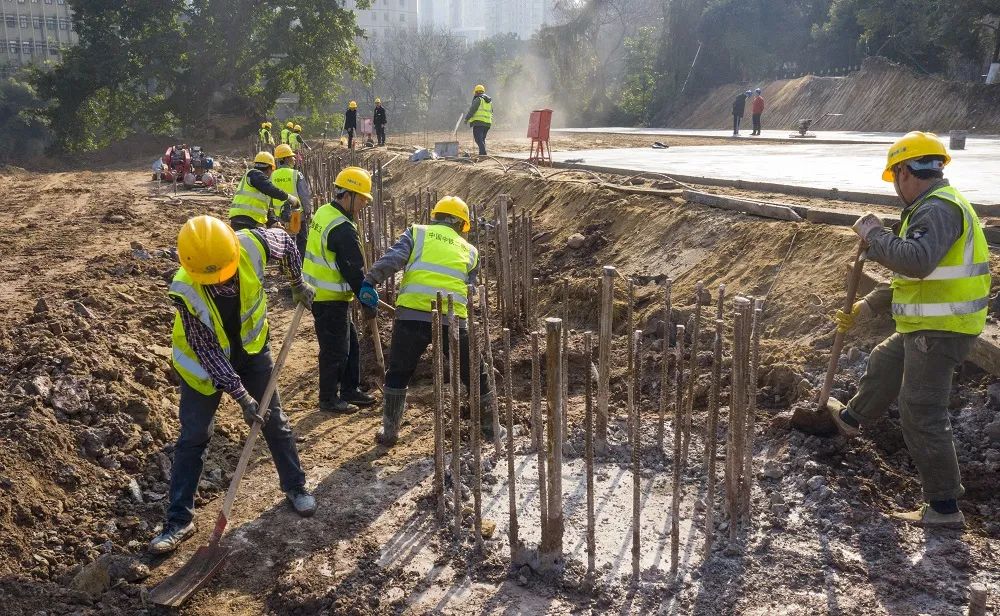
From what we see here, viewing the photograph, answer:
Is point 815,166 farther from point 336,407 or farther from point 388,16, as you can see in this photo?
point 388,16

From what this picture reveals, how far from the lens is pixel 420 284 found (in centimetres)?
476

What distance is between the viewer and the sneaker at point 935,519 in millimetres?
3582

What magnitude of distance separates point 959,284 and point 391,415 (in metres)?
3.27

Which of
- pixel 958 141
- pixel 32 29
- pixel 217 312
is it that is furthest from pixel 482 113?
pixel 32 29

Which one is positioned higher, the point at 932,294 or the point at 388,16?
the point at 388,16

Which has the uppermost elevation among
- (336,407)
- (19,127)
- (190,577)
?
(19,127)

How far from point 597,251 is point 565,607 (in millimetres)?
5261

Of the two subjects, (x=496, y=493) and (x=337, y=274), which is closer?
(x=496, y=493)

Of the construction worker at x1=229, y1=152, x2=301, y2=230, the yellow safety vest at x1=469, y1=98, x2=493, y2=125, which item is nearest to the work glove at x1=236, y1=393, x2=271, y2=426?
the construction worker at x1=229, y1=152, x2=301, y2=230

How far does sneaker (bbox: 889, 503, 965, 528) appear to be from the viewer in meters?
3.58

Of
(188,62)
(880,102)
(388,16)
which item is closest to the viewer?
(880,102)

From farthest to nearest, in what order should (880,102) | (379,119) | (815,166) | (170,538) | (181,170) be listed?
1. (880,102)
2. (379,119)
3. (181,170)
4. (815,166)
5. (170,538)

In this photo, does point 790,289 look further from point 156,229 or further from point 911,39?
point 911,39

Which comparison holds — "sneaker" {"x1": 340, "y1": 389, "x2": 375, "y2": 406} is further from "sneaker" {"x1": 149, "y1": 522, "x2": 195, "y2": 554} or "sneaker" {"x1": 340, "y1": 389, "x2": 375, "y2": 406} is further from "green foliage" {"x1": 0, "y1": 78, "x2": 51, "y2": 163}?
"green foliage" {"x1": 0, "y1": 78, "x2": 51, "y2": 163}
